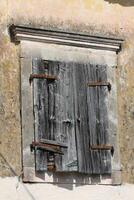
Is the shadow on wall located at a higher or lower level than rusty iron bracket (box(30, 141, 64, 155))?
higher

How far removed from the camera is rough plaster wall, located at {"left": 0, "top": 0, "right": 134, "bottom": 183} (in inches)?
392

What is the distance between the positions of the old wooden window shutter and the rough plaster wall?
0.28m

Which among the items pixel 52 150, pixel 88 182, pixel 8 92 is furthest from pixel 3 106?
pixel 88 182

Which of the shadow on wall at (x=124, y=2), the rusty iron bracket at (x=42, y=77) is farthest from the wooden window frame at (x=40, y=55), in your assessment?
the shadow on wall at (x=124, y=2)

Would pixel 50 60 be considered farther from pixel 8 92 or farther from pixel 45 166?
pixel 45 166

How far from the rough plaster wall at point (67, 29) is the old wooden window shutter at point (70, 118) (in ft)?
0.92

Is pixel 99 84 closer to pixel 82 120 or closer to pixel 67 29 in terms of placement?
pixel 82 120

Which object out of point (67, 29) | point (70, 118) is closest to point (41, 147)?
point (70, 118)

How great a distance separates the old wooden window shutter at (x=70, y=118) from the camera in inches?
394

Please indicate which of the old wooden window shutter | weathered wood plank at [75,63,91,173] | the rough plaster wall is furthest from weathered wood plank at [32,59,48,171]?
weathered wood plank at [75,63,91,173]

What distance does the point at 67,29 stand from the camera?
10641 millimetres

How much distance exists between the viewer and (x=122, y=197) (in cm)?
1040

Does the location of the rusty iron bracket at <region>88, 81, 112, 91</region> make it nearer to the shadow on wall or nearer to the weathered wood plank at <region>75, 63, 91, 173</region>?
the weathered wood plank at <region>75, 63, 91, 173</region>

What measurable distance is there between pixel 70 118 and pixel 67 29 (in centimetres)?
128
